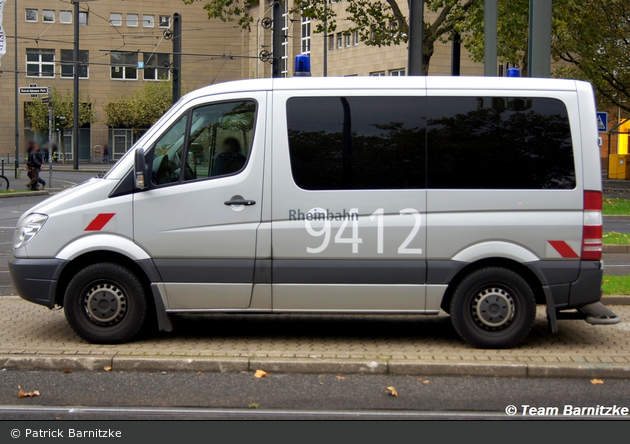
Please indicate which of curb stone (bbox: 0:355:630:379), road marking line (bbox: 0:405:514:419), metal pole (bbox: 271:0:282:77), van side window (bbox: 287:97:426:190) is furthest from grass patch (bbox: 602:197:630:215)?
road marking line (bbox: 0:405:514:419)

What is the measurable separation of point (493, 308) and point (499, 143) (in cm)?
139

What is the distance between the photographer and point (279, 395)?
17.2ft

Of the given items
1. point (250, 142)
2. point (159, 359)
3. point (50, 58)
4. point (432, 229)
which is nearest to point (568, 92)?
point (432, 229)

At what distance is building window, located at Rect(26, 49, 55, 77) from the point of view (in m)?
64.0

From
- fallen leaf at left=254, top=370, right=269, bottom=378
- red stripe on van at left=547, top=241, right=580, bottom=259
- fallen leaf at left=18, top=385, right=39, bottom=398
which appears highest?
red stripe on van at left=547, top=241, right=580, bottom=259

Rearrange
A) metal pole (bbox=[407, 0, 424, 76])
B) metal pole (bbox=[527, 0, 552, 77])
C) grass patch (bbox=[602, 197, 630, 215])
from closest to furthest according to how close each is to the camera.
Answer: metal pole (bbox=[527, 0, 552, 77]) → metal pole (bbox=[407, 0, 424, 76]) → grass patch (bbox=[602, 197, 630, 215])

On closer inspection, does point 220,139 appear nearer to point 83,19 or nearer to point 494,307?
point 494,307

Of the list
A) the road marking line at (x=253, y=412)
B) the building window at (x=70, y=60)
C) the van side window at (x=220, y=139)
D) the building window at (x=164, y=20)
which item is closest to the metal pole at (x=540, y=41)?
the van side window at (x=220, y=139)

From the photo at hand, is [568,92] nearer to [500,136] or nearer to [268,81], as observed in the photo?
[500,136]

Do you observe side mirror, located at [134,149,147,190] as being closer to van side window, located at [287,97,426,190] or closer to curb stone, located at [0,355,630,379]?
van side window, located at [287,97,426,190]

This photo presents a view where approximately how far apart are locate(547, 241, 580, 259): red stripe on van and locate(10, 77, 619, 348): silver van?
18 millimetres

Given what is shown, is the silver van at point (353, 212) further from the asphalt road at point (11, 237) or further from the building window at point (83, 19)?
the building window at point (83, 19)

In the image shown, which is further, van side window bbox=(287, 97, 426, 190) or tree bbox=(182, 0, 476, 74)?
tree bbox=(182, 0, 476, 74)

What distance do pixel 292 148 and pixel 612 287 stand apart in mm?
4709
